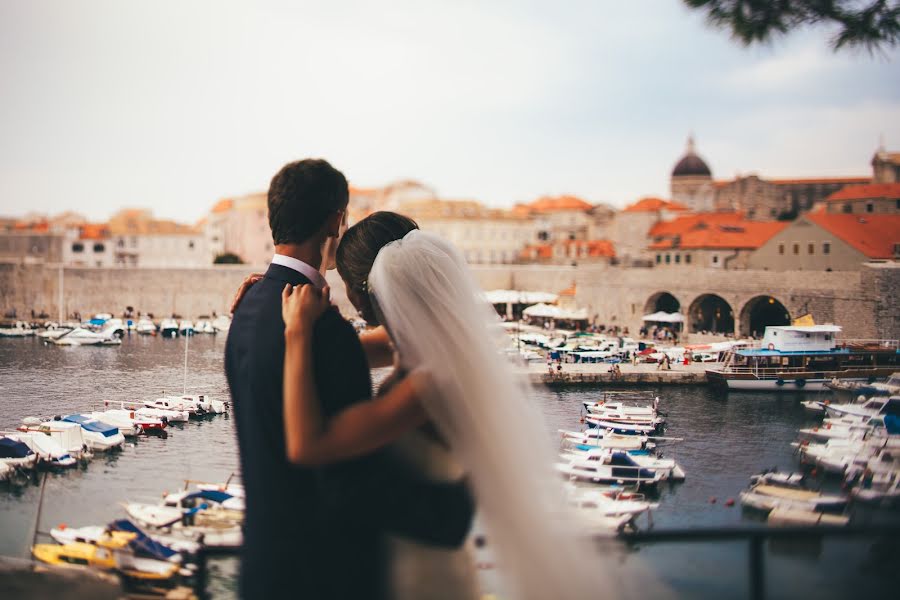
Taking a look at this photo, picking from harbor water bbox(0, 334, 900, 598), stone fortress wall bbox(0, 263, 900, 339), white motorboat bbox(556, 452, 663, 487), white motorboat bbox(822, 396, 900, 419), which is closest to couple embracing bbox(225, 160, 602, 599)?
harbor water bbox(0, 334, 900, 598)

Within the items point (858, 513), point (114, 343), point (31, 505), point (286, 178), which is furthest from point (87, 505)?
point (114, 343)

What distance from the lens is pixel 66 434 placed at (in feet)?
31.5

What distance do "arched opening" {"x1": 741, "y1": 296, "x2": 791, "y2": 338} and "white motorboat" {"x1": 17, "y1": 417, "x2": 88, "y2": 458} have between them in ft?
42.9

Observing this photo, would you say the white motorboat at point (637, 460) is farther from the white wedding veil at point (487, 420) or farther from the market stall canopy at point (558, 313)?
the market stall canopy at point (558, 313)

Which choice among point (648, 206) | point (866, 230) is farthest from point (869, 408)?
point (648, 206)

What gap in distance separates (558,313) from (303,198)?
69.1 feet

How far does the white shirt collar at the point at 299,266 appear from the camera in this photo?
110 cm

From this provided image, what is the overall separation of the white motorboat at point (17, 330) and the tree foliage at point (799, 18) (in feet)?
71.9

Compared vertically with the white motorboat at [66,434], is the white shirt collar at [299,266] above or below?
above

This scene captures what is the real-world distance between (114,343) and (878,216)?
17424mm

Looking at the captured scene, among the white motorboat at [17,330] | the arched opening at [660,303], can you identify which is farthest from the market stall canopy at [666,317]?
the white motorboat at [17,330]

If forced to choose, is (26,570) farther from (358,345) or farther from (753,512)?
(753,512)

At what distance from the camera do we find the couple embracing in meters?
0.99

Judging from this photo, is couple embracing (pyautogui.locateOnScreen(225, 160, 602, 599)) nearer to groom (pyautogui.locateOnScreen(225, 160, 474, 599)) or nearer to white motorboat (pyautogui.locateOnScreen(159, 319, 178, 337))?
groom (pyautogui.locateOnScreen(225, 160, 474, 599))
